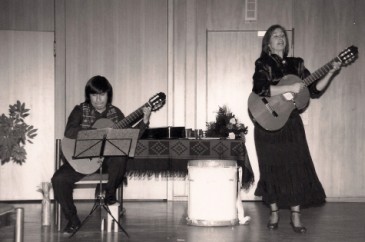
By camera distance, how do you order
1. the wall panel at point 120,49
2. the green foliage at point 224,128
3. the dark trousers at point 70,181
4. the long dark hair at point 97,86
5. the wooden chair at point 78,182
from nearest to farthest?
1. the dark trousers at point 70,181
2. the wooden chair at point 78,182
3. the long dark hair at point 97,86
4. the green foliage at point 224,128
5. the wall panel at point 120,49

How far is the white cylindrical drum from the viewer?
495 cm

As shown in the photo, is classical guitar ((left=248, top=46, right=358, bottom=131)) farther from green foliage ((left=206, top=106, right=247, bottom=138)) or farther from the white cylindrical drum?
green foliage ((left=206, top=106, right=247, bottom=138))

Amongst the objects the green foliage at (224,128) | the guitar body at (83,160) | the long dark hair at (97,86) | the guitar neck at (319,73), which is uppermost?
the guitar neck at (319,73)

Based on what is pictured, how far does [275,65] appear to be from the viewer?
191 inches

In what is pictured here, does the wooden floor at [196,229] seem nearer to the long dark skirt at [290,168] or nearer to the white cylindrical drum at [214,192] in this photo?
the white cylindrical drum at [214,192]

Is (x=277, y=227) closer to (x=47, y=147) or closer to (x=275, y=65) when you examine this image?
(x=275, y=65)

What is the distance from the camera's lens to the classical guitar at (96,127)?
491 cm

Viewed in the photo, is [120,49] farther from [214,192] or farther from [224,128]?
[214,192]

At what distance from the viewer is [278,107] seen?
4801 millimetres

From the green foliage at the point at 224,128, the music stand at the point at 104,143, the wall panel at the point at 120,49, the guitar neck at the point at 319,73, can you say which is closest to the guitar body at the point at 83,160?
the music stand at the point at 104,143

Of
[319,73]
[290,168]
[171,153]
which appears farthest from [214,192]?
[319,73]

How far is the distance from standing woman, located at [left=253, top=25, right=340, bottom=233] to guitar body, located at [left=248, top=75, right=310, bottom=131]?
0.05m

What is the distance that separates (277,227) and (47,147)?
304 cm

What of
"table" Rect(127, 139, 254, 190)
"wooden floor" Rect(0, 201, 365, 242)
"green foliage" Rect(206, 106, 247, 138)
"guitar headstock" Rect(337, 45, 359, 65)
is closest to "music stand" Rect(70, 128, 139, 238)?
"wooden floor" Rect(0, 201, 365, 242)
